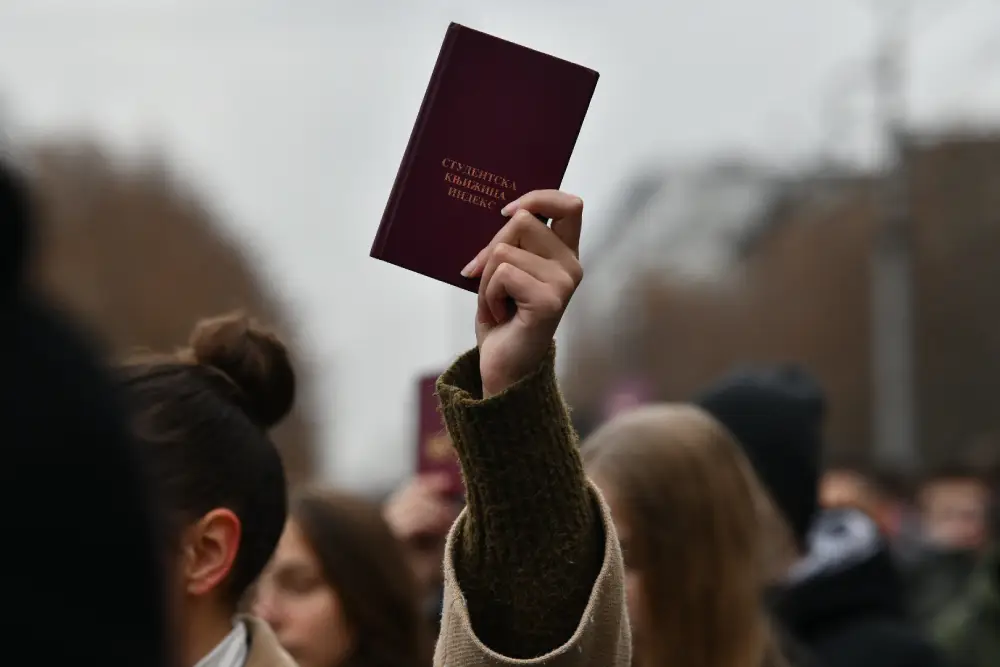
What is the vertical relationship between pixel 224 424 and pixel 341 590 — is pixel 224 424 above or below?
above

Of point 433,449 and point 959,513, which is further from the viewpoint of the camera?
point 959,513

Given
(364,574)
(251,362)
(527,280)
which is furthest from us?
(364,574)

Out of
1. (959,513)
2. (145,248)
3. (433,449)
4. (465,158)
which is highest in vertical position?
(465,158)

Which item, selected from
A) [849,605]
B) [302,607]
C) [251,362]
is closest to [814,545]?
[849,605]

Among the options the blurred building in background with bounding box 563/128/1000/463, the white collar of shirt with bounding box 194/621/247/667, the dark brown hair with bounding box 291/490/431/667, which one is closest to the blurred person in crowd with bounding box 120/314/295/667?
the white collar of shirt with bounding box 194/621/247/667

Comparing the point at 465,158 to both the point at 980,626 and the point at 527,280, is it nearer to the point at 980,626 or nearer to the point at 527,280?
the point at 527,280

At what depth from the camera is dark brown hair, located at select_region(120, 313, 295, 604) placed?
222 cm

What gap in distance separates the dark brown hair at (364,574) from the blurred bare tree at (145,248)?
115ft

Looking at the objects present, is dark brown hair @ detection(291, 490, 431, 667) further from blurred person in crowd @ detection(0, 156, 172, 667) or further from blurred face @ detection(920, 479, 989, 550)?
blurred face @ detection(920, 479, 989, 550)

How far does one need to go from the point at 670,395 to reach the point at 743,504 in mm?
39619

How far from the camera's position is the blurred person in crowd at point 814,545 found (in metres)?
3.65

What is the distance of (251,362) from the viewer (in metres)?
2.40

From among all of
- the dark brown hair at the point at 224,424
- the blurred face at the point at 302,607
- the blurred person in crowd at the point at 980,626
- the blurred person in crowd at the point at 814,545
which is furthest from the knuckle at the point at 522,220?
the blurred person in crowd at the point at 980,626

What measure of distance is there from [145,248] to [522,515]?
40.2 metres
